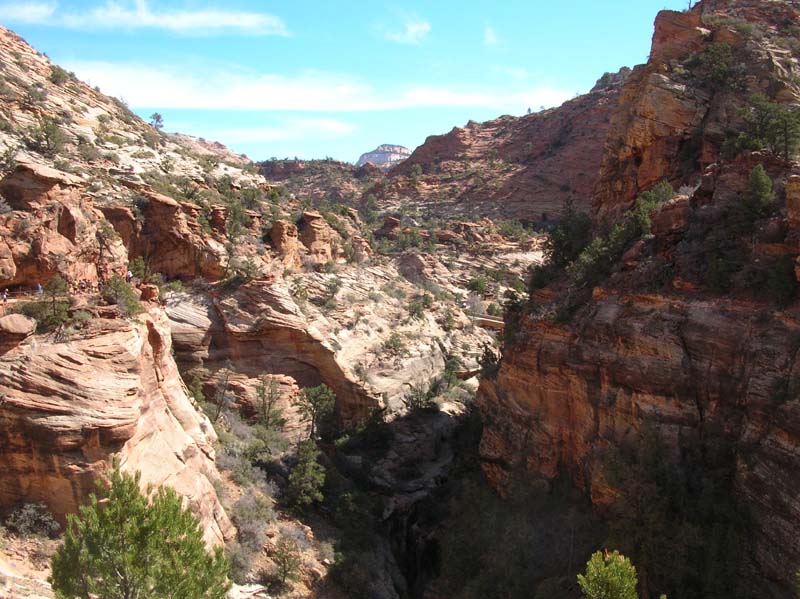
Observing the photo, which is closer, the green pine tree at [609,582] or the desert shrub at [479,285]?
the green pine tree at [609,582]

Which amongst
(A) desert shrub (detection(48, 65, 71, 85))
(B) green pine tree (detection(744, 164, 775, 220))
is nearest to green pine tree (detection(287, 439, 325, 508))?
(B) green pine tree (detection(744, 164, 775, 220))

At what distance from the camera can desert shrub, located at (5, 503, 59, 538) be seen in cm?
1520

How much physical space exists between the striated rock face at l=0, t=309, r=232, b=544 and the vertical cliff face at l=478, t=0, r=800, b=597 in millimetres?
13236

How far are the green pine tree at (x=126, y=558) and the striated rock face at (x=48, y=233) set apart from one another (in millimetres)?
10093

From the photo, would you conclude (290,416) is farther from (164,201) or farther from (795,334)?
(795,334)

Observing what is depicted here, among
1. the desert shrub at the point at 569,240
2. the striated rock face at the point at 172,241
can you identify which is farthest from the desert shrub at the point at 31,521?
the desert shrub at the point at 569,240

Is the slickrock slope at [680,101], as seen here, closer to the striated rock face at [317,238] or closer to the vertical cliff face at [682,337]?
the vertical cliff face at [682,337]

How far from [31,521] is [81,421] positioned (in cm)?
268

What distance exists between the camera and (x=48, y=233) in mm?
19812

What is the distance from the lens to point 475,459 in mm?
30297

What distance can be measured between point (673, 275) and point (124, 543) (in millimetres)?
17610

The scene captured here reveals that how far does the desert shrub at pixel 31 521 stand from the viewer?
1520 centimetres

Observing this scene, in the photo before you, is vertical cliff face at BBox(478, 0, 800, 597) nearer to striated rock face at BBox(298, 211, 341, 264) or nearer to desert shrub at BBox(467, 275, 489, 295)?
striated rock face at BBox(298, 211, 341, 264)

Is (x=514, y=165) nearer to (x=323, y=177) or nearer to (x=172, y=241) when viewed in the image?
(x=323, y=177)
